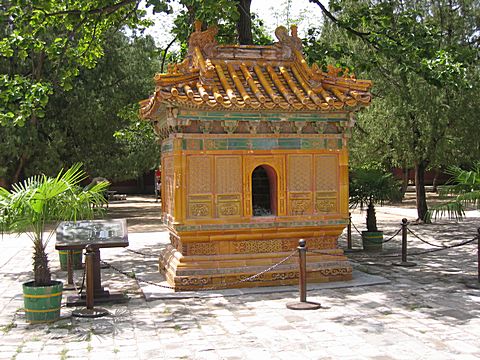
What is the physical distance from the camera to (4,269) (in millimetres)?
12562

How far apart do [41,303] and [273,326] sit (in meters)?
3.11

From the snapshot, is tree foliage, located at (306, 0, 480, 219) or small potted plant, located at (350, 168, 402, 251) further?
tree foliage, located at (306, 0, 480, 219)

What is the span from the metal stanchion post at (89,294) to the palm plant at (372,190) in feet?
27.1

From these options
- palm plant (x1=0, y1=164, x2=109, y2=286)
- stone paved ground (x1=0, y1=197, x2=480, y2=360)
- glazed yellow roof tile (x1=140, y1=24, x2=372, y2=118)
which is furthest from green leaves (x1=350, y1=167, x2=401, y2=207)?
palm plant (x1=0, y1=164, x2=109, y2=286)

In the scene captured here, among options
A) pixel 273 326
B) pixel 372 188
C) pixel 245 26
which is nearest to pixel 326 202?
pixel 273 326

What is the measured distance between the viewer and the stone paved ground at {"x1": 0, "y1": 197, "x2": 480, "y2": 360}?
6.32 metres

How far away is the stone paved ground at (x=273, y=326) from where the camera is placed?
6.32 metres

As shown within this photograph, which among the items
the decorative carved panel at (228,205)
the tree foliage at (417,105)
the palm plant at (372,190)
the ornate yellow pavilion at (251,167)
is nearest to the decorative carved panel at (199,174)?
the ornate yellow pavilion at (251,167)

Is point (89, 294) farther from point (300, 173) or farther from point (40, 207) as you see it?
point (300, 173)

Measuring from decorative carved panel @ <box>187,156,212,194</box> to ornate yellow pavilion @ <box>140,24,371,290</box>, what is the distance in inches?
0.7

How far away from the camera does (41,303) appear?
25.0ft

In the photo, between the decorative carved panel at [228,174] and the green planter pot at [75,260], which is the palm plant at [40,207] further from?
the green planter pot at [75,260]

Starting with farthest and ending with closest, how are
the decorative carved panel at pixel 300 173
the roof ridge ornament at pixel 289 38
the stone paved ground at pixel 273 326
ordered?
the roof ridge ornament at pixel 289 38 → the decorative carved panel at pixel 300 173 → the stone paved ground at pixel 273 326

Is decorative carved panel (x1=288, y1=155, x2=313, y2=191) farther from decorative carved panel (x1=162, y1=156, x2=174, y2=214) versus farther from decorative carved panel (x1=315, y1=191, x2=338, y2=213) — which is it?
decorative carved panel (x1=162, y1=156, x2=174, y2=214)
